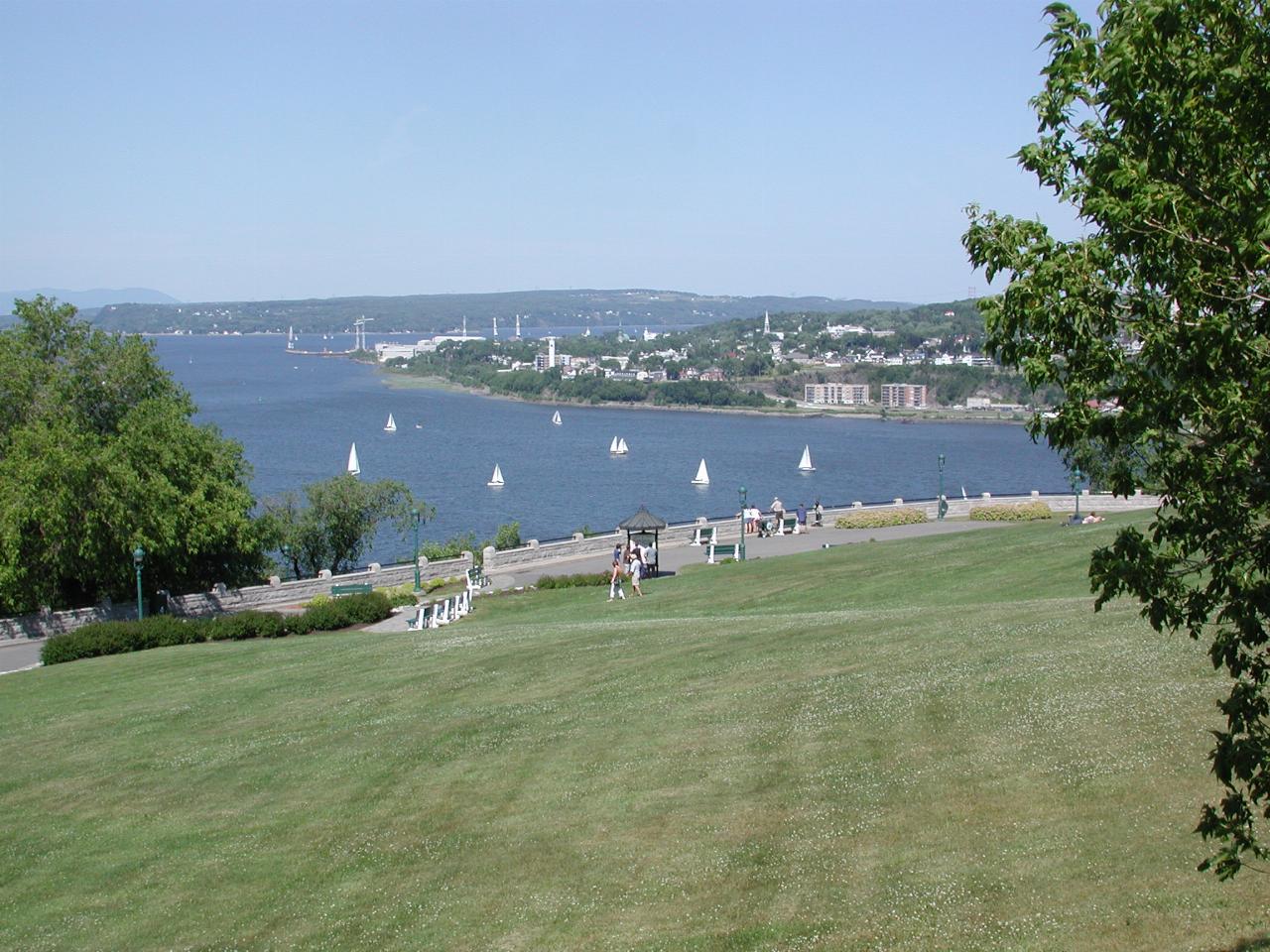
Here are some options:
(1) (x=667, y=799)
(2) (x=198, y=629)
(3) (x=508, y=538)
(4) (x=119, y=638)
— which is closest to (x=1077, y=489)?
(3) (x=508, y=538)

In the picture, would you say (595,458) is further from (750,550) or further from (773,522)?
(750,550)

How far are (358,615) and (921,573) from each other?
1326cm

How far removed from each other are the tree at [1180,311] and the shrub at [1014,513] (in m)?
40.5

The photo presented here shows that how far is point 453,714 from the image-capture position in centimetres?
1689

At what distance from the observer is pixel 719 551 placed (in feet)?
134

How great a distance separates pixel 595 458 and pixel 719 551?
85.1m

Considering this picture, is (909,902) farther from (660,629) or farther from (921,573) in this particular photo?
(921,573)

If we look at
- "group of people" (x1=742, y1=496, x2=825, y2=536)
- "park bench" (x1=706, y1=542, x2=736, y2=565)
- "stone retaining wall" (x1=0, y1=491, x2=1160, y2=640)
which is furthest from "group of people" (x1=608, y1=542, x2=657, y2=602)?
"group of people" (x1=742, y1=496, x2=825, y2=536)

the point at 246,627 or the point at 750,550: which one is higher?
the point at 246,627

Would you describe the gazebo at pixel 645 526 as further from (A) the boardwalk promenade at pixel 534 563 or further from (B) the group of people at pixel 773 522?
(B) the group of people at pixel 773 522

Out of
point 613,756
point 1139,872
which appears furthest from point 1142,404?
point 613,756

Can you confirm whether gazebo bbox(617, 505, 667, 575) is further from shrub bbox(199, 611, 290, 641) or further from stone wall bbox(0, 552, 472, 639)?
shrub bbox(199, 611, 290, 641)

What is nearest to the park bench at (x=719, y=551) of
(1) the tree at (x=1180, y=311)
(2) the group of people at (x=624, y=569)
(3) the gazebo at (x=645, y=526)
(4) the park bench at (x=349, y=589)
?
(3) the gazebo at (x=645, y=526)

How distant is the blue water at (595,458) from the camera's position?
90.8 metres
